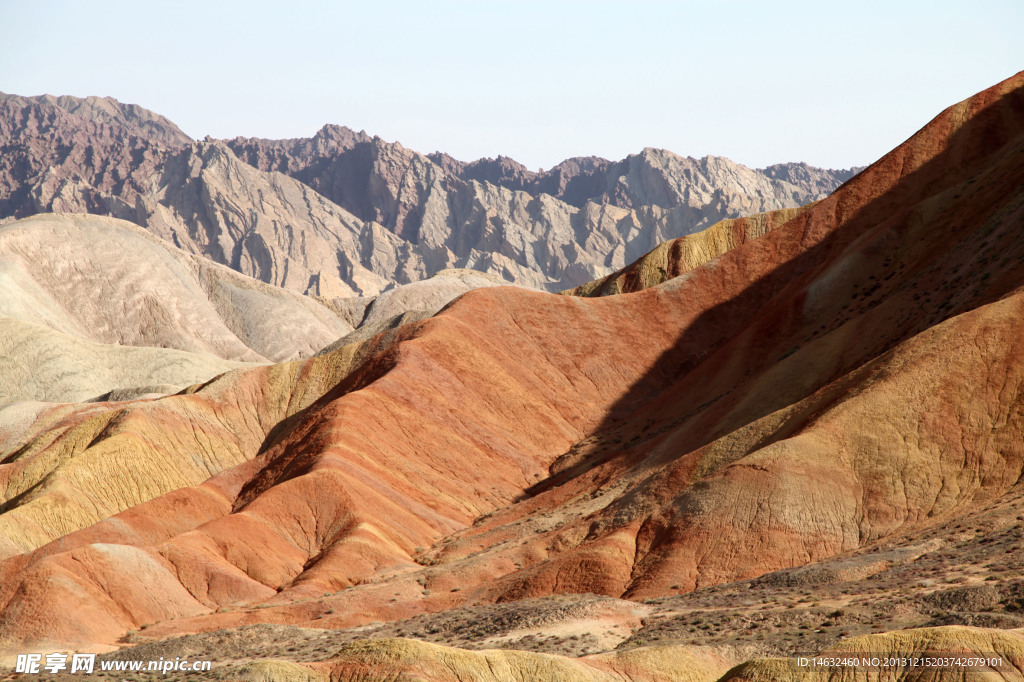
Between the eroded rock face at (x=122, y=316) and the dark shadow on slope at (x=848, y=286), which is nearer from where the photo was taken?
the dark shadow on slope at (x=848, y=286)

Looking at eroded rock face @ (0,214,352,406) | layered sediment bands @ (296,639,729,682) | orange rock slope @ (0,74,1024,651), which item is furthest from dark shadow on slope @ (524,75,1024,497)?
eroded rock face @ (0,214,352,406)

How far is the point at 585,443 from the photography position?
253ft

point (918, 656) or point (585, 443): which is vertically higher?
point (585, 443)

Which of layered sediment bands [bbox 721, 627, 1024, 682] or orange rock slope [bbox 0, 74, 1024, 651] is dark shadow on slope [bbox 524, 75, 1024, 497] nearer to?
orange rock slope [bbox 0, 74, 1024, 651]

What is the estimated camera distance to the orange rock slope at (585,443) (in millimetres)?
45625

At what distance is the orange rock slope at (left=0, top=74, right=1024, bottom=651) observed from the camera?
1796 inches

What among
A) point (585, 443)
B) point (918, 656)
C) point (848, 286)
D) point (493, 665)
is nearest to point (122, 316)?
point (585, 443)

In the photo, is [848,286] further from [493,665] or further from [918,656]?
[918,656]

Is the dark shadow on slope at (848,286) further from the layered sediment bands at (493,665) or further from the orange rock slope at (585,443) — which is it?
the layered sediment bands at (493,665)

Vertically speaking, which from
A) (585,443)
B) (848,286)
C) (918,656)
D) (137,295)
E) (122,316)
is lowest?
(122,316)

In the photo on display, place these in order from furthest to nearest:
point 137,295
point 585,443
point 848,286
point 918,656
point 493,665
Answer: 1. point 137,295
2. point 585,443
3. point 848,286
4. point 493,665
5. point 918,656

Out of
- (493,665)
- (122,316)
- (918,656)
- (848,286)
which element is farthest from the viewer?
(122,316)

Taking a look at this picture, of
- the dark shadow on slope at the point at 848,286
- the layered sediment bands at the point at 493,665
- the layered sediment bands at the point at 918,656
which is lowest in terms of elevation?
the layered sediment bands at the point at 493,665

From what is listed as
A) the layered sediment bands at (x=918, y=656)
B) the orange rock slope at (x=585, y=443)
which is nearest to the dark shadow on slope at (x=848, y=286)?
the orange rock slope at (x=585, y=443)
